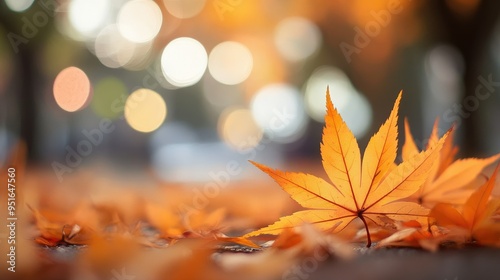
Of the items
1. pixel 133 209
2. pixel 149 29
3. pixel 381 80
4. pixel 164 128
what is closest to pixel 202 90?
pixel 164 128

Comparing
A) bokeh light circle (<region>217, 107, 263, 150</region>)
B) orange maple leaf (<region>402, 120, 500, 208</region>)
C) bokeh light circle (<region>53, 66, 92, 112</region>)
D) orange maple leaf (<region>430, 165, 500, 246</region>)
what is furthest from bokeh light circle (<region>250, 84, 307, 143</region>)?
orange maple leaf (<region>430, 165, 500, 246</region>)

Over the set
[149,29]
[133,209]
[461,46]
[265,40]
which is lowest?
[133,209]

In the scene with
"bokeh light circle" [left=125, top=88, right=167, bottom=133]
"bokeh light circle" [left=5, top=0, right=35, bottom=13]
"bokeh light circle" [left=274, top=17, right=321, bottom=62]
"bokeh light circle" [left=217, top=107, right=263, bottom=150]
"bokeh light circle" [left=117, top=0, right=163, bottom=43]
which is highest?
"bokeh light circle" [left=117, top=0, right=163, bottom=43]

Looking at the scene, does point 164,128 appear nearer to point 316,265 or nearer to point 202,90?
point 202,90

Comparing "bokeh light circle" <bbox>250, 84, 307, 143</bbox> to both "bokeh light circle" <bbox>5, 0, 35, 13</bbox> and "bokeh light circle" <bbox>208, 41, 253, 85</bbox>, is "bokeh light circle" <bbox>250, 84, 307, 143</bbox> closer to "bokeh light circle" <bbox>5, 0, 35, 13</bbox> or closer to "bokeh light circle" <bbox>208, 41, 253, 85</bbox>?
"bokeh light circle" <bbox>208, 41, 253, 85</bbox>

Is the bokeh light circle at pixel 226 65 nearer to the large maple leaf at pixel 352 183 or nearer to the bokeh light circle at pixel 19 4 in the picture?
the bokeh light circle at pixel 19 4

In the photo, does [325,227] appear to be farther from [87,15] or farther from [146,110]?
[146,110]
